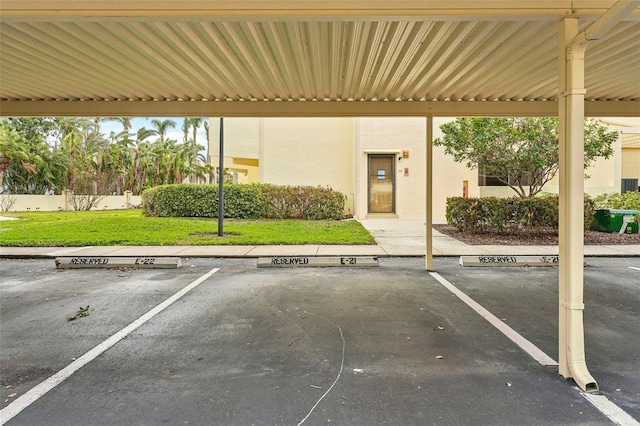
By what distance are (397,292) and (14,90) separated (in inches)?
275

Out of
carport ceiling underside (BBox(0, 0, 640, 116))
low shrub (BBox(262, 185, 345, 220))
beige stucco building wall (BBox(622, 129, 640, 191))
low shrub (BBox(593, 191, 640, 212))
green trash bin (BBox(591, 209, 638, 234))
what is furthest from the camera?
beige stucco building wall (BBox(622, 129, 640, 191))

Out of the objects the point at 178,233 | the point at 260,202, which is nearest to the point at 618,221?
the point at 260,202

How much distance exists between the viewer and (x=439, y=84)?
5590mm

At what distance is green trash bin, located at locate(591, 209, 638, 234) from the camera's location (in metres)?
11.0

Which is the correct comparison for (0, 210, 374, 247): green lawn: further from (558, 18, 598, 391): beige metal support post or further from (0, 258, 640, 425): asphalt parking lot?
(558, 18, 598, 391): beige metal support post

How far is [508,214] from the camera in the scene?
10328mm

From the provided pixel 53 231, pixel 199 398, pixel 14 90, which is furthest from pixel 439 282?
pixel 53 231

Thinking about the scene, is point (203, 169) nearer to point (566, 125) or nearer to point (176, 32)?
point (176, 32)

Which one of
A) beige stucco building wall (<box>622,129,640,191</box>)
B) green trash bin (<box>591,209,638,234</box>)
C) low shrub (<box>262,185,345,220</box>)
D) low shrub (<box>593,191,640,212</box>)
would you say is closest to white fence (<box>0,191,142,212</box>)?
low shrub (<box>262,185,345,220</box>)

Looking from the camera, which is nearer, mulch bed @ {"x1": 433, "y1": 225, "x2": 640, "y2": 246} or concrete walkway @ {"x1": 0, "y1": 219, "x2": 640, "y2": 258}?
concrete walkway @ {"x1": 0, "y1": 219, "x2": 640, "y2": 258}

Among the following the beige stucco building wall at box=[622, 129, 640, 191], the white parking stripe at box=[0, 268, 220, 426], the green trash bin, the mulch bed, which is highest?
the beige stucco building wall at box=[622, 129, 640, 191]

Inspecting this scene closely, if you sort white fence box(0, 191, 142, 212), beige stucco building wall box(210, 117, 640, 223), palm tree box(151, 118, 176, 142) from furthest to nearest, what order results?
palm tree box(151, 118, 176, 142), white fence box(0, 191, 142, 212), beige stucco building wall box(210, 117, 640, 223)

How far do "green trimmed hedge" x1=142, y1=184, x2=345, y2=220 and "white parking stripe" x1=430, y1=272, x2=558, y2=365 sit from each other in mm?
9815

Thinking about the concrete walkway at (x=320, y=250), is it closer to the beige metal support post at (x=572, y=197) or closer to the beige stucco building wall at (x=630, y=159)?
the beige metal support post at (x=572, y=197)
